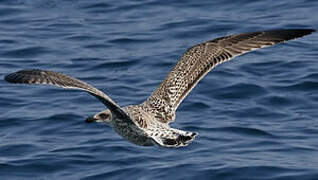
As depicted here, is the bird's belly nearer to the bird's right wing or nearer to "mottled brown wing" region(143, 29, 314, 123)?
the bird's right wing

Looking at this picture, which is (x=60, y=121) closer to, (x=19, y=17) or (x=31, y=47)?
(x=31, y=47)

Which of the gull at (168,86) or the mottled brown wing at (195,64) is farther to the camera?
the mottled brown wing at (195,64)

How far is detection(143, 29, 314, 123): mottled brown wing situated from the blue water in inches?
47.6

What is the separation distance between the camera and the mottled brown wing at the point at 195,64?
9.93 meters

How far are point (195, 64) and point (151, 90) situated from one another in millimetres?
3367

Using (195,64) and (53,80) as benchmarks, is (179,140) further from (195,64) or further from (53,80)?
(195,64)

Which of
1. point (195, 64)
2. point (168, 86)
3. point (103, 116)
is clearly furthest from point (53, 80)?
point (195, 64)

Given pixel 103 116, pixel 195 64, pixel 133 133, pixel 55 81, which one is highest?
pixel 55 81

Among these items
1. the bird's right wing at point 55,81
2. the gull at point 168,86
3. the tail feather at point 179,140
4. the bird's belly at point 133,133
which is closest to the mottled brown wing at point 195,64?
the gull at point 168,86

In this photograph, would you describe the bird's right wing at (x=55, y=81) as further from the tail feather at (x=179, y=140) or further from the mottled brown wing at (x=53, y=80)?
the tail feather at (x=179, y=140)

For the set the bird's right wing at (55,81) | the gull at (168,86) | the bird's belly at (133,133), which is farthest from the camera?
the bird's belly at (133,133)

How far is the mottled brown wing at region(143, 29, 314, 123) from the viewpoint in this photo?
9.93 metres

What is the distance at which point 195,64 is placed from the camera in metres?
10.2

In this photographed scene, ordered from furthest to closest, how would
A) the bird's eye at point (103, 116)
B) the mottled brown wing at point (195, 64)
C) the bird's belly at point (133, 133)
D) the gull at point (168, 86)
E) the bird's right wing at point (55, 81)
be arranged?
the mottled brown wing at point (195, 64) < the bird's eye at point (103, 116) < the bird's belly at point (133, 133) < the gull at point (168, 86) < the bird's right wing at point (55, 81)
